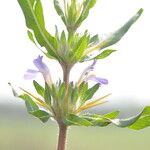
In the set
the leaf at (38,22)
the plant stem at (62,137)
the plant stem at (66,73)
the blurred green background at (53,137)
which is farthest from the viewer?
the blurred green background at (53,137)

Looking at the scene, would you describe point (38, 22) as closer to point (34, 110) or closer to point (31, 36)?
point (31, 36)

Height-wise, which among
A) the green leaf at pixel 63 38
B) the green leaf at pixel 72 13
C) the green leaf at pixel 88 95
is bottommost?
the green leaf at pixel 88 95

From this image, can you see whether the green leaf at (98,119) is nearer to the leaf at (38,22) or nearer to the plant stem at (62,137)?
the plant stem at (62,137)

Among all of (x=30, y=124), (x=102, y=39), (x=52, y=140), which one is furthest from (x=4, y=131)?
(x=102, y=39)

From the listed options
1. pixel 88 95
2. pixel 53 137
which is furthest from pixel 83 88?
pixel 53 137

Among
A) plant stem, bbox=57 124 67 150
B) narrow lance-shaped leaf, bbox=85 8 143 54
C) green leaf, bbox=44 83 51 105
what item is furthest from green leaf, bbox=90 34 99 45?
plant stem, bbox=57 124 67 150

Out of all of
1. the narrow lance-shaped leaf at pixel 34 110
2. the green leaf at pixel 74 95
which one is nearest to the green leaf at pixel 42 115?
the narrow lance-shaped leaf at pixel 34 110
